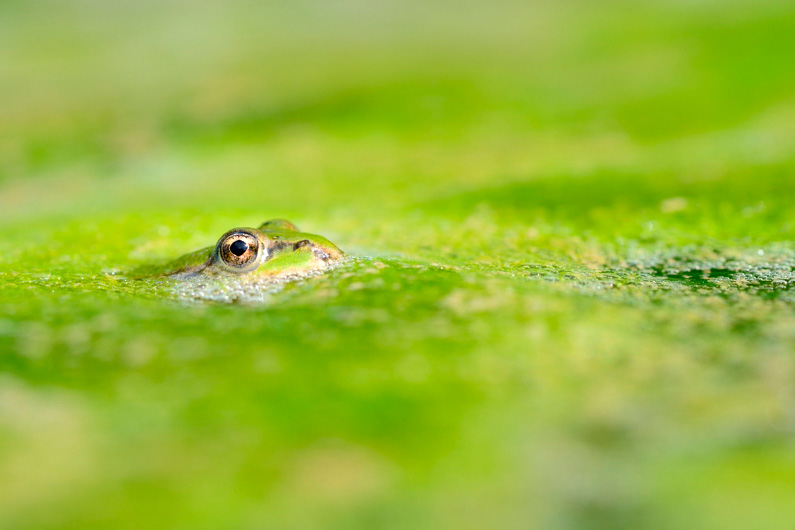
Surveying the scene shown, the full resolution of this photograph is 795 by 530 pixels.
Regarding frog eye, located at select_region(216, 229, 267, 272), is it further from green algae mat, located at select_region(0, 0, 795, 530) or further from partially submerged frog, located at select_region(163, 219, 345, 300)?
green algae mat, located at select_region(0, 0, 795, 530)

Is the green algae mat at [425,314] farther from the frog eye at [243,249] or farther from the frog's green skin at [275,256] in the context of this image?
the frog eye at [243,249]

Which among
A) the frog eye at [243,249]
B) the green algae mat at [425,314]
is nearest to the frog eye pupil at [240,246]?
the frog eye at [243,249]

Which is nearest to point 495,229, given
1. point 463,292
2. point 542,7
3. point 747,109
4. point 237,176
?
point 463,292

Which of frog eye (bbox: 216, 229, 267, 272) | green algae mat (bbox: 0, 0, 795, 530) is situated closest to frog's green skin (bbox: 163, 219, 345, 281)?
frog eye (bbox: 216, 229, 267, 272)

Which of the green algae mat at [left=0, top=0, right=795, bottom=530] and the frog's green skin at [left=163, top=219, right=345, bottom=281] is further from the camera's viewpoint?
the frog's green skin at [left=163, top=219, right=345, bottom=281]

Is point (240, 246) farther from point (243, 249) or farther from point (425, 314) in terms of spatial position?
point (425, 314)

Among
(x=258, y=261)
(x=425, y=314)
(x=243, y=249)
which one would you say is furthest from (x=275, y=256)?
(x=425, y=314)
